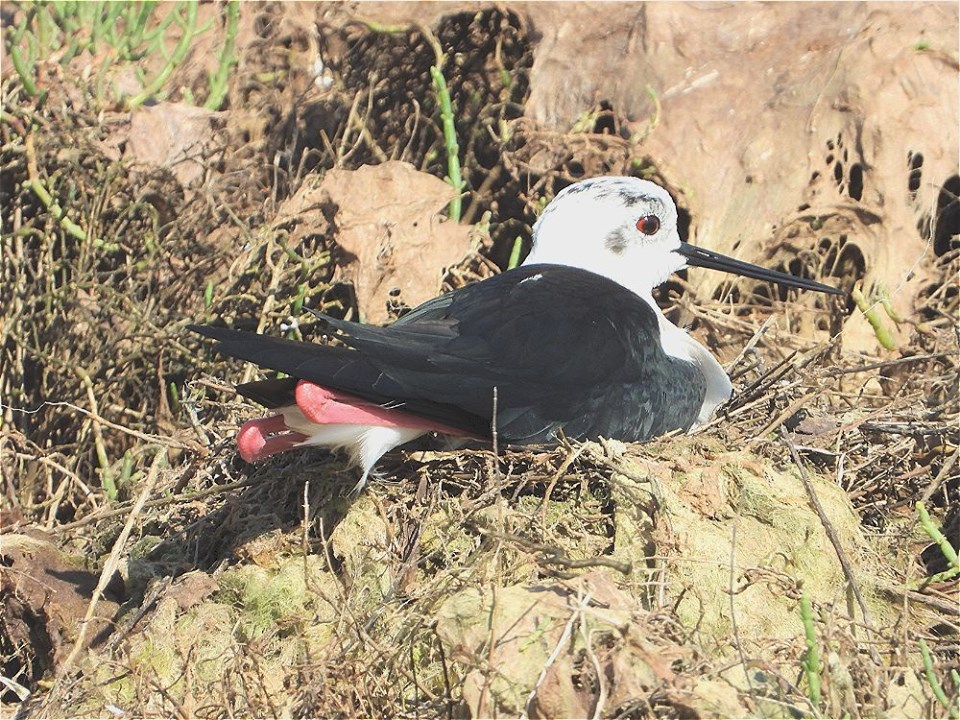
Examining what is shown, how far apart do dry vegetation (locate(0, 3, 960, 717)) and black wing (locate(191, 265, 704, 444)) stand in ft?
0.52

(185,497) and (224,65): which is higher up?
(224,65)

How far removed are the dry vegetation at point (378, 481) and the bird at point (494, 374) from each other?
0.14 metres

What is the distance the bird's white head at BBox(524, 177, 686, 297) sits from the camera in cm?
455

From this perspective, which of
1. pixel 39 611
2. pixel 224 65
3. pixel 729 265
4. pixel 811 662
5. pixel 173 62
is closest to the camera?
pixel 811 662

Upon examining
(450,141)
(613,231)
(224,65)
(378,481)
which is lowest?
(378,481)

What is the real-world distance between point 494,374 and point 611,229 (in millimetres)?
1121

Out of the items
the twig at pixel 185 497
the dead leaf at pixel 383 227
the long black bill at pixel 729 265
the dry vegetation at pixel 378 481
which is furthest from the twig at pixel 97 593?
the long black bill at pixel 729 265

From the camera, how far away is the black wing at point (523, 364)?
3.49 metres

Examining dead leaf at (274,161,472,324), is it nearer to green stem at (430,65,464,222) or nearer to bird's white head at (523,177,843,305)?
green stem at (430,65,464,222)

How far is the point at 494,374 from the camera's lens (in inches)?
144

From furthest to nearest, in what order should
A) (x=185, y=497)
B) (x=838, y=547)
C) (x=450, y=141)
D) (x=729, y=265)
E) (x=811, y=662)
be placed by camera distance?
1. (x=450, y=141)
2. (x=729, y=265)
3. (x=185, y=497)
4. (x=838, y=547)
5. (x=811, y=662)

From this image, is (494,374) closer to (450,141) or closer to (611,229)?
(611,229)

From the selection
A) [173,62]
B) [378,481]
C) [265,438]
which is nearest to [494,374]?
[378,481]

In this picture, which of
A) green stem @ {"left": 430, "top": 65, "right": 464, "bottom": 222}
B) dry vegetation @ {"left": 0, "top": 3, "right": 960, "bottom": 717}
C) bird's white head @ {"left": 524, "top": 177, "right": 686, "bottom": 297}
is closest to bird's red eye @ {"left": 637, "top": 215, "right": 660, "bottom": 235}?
bird's white head @ {"left": 524, "top": 177, "right": 686, "bottom": 297}
